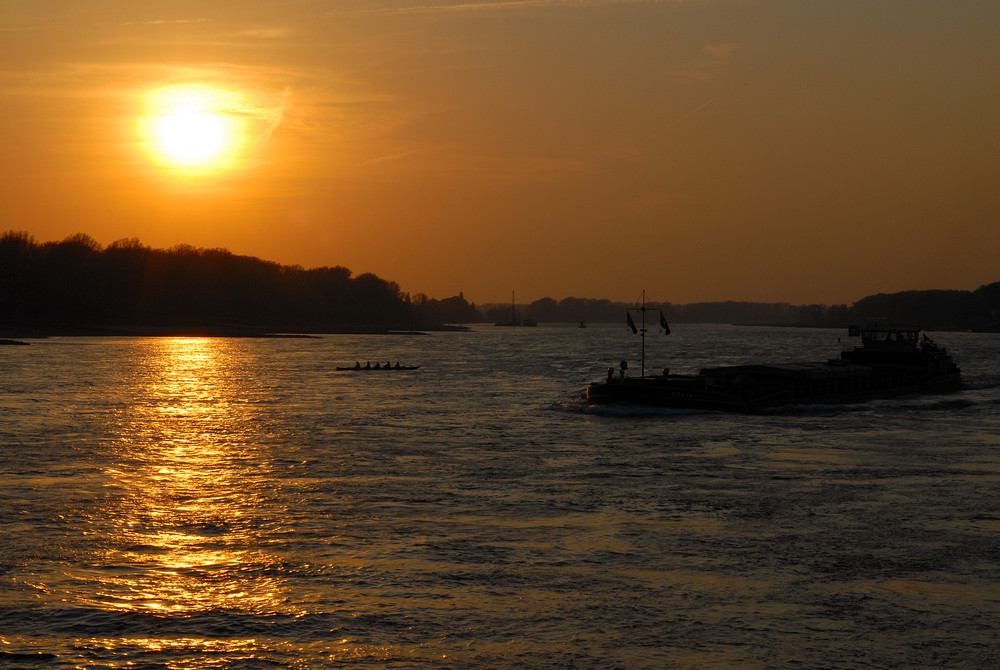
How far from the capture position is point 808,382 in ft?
258

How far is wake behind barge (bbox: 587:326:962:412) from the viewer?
69000 mm

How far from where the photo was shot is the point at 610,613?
752 inches

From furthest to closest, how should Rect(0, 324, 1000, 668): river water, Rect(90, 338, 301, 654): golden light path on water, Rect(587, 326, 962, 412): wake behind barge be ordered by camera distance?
Rect(587, 326, 962, 412): wake behind barge
Rect(90, 338, 301, 654): golden light path on water
Rect(0, 324, 1000, 668): river water

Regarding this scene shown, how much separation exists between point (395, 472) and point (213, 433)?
18307 mm

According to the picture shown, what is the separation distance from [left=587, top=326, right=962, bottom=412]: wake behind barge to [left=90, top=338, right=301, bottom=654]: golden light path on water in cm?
2661

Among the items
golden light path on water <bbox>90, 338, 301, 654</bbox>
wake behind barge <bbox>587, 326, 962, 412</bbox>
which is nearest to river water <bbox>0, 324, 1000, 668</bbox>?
golden light path on water <bbox>90, 338, 301, 654</bbox>

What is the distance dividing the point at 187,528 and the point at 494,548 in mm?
8437

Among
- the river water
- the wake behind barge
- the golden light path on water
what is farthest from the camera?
the wake behind barge

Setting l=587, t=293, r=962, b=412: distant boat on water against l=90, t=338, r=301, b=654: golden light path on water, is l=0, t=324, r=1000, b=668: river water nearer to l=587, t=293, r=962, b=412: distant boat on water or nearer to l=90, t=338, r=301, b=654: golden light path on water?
l=90, t=338, r=301, b=654: golden light path on water

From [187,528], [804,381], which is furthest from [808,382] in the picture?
[187,528]

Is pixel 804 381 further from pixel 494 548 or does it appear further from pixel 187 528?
pixel 187 528

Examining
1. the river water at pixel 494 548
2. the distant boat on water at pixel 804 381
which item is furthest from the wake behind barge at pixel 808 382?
the river water at pixel 494 548

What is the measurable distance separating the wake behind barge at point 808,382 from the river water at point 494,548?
547 inches

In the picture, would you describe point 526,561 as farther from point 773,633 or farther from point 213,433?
point 213,433
